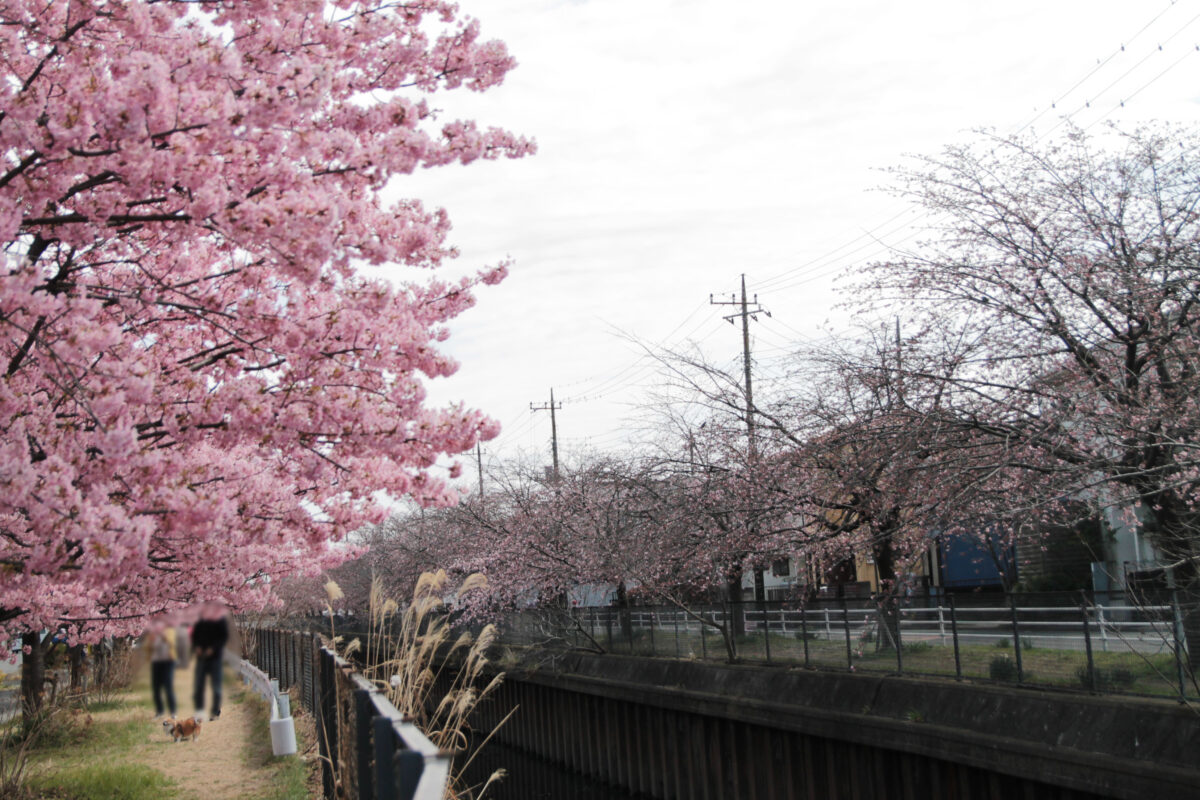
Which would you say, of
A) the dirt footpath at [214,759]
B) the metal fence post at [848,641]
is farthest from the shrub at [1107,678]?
the dirt footpath at [214,759]

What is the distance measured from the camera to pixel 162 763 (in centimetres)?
1440

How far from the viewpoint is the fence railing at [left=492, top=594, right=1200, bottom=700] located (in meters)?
11.1

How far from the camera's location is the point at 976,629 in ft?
44.8

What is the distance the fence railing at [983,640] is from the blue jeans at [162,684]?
1060 centimetres

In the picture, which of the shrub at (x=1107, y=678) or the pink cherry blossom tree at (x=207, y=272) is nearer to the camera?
the pink cherry blossom tree at (x=207, y=272)

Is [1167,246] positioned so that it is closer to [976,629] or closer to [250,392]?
[976,629]

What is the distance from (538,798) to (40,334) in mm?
18488

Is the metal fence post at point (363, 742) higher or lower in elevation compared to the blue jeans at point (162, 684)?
lower

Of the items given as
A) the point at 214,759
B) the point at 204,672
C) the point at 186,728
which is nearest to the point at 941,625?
the point at 214,759

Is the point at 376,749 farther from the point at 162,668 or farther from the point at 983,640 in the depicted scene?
the point at 983,640

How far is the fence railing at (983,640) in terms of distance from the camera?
437 inches

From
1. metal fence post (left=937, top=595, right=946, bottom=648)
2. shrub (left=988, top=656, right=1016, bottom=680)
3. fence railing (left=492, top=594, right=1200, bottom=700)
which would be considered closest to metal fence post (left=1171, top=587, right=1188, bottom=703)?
fence railing (left=492, top=594, right=1200, bottom=700)

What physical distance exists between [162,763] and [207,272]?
8.61 m

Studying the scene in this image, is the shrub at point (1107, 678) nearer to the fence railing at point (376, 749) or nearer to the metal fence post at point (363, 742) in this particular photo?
the fence railing at point (376, 749)
